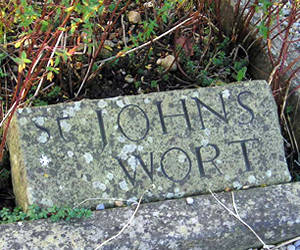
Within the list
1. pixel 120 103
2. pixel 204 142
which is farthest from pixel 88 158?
pixel 204 142

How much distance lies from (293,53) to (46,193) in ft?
5.28

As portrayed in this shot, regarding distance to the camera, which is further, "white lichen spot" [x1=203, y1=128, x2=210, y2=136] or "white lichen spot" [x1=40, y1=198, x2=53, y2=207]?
"white lichen spot" [x1=203, y1=128, x2=210, y2=136]

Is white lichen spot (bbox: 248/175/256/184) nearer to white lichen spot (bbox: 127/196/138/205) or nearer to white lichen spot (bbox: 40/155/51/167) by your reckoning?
white lichen spot (bbox: 127/196/138/205)

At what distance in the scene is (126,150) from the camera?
1.93 metres

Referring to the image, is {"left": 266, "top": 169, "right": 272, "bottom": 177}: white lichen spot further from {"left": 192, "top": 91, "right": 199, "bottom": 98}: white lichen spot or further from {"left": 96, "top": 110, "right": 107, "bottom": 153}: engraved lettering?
{"left": 96, "top": 110, "right": 107, "bottom": 153}: engraved lettering

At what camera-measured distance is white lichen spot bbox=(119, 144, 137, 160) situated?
1925 millimetres

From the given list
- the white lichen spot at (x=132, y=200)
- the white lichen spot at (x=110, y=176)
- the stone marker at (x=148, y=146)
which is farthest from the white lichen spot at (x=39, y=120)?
the white lichen spot at (x=132, y=200)

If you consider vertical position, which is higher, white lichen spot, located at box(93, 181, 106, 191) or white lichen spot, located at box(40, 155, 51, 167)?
white lichen spot, located at box(40, 155, 51, 167)

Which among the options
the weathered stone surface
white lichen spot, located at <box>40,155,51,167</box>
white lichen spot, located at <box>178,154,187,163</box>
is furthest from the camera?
white lichen spot, located at <box>178,154,187,163</box>

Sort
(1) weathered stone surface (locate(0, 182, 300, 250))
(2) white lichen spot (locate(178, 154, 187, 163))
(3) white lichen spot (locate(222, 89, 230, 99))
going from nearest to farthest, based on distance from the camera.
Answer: (1) weathered stone surface (locate(0, 182, 300, 250)) < (2) white lichen spot (locate(178, 154, 187, 163)) < (3) white lichen spot (locate(222, 89, 230, 99))

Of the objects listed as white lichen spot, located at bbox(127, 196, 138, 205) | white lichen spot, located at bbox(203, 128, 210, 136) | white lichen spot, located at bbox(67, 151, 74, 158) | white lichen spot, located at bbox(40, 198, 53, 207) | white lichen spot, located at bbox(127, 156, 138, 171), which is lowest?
white lichen spot, located at bbox(127, 196, 138, 205)

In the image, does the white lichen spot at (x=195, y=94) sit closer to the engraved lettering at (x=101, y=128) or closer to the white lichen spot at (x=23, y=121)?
the engraved lettering at (x=101, y=128)

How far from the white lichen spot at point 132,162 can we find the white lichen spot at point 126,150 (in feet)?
0.07

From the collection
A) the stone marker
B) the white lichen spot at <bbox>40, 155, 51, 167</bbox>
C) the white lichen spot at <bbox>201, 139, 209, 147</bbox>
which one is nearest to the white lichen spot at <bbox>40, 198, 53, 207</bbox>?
the stone marker
